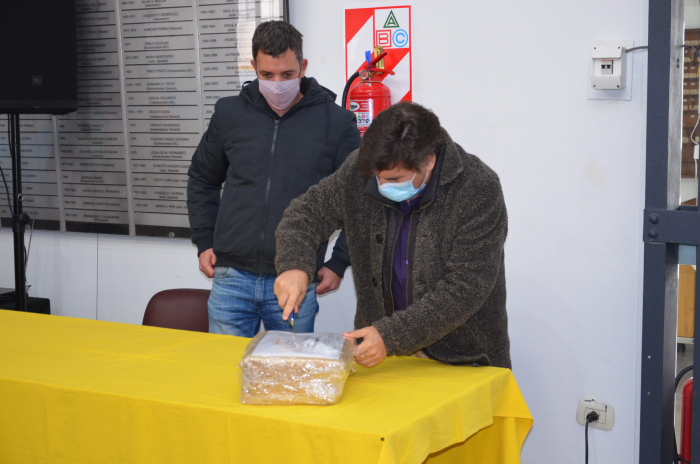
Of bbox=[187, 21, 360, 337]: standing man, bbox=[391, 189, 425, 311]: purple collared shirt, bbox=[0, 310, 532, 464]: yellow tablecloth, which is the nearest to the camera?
bbox=[0, 310, 532, 464]: yellow tablecloth

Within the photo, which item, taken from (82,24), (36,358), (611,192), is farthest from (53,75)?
(611,192)

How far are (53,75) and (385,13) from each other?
155 centimetres

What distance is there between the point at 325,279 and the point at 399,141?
2.88 feet

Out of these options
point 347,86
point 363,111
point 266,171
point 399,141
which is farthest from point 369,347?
point 347,86

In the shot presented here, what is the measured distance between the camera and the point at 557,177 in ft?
8.29

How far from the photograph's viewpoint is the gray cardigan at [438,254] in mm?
1631

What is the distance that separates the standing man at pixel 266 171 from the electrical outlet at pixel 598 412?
1068 millimetres

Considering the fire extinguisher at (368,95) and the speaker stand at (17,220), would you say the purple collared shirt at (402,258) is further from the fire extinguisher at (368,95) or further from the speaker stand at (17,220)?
the speaker stand at (17,220)

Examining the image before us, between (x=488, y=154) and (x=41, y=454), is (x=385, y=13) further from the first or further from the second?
(x=41, y=454)

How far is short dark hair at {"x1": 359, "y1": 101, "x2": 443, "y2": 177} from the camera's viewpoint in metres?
1.54

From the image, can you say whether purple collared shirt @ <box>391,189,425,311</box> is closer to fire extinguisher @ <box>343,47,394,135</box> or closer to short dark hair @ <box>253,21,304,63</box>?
short dark hair @ <box>253,21,304,63</box>

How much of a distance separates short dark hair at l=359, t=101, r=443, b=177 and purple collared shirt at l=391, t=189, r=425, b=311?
0.65 feet

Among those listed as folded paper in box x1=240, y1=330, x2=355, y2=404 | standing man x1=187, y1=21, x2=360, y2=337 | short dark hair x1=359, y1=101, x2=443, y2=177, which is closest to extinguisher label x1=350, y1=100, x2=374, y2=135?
standing man x1=187, y1=21, x2=360, y2=337

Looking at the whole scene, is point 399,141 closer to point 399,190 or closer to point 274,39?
point 399,190
